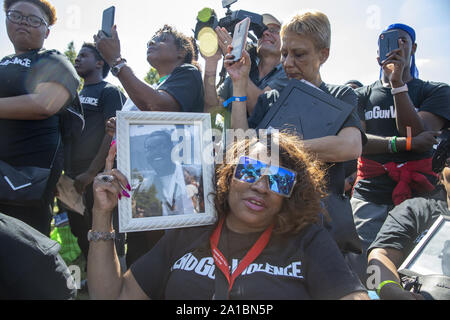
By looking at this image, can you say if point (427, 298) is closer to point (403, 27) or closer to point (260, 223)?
point (260, 223)

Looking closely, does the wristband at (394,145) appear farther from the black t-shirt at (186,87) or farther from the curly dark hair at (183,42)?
the curly dark hair at (183,42)

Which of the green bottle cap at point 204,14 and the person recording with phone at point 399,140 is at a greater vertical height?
the green bottle cap at point 204,14

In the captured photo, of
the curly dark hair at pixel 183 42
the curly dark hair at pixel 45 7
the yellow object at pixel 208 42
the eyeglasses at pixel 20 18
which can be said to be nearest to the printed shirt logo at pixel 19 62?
the eyeglasses at pixel 20 18

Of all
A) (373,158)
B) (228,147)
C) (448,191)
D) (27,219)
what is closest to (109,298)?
(228,147)

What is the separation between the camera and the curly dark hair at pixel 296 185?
1.71 meters

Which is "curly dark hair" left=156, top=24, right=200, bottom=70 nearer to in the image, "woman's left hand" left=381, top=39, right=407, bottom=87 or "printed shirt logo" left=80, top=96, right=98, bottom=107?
"printed shirt logo" left=80, top=96, right=98, bottom=107

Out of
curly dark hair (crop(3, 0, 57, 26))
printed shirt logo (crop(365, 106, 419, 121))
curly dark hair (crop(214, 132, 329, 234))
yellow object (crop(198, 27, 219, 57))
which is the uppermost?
curly dark hair (crop(3, 0, 57, 26))

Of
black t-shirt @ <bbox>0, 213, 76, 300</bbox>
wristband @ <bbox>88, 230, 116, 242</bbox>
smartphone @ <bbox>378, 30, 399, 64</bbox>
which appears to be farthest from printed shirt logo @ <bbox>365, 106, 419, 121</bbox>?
black t-shirt @ <bbox>0, 213, 76, 300</bbox>

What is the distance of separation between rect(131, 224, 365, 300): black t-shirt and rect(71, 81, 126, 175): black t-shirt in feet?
7.00

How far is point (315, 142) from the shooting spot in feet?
6.51

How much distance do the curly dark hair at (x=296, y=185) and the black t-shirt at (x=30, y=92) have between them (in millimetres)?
1321

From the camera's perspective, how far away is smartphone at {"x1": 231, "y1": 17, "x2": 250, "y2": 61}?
225 cm

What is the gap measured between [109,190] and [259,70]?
7.08 feet

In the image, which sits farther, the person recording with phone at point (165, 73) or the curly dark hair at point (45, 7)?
the curly dark hair at point (45, 7)
